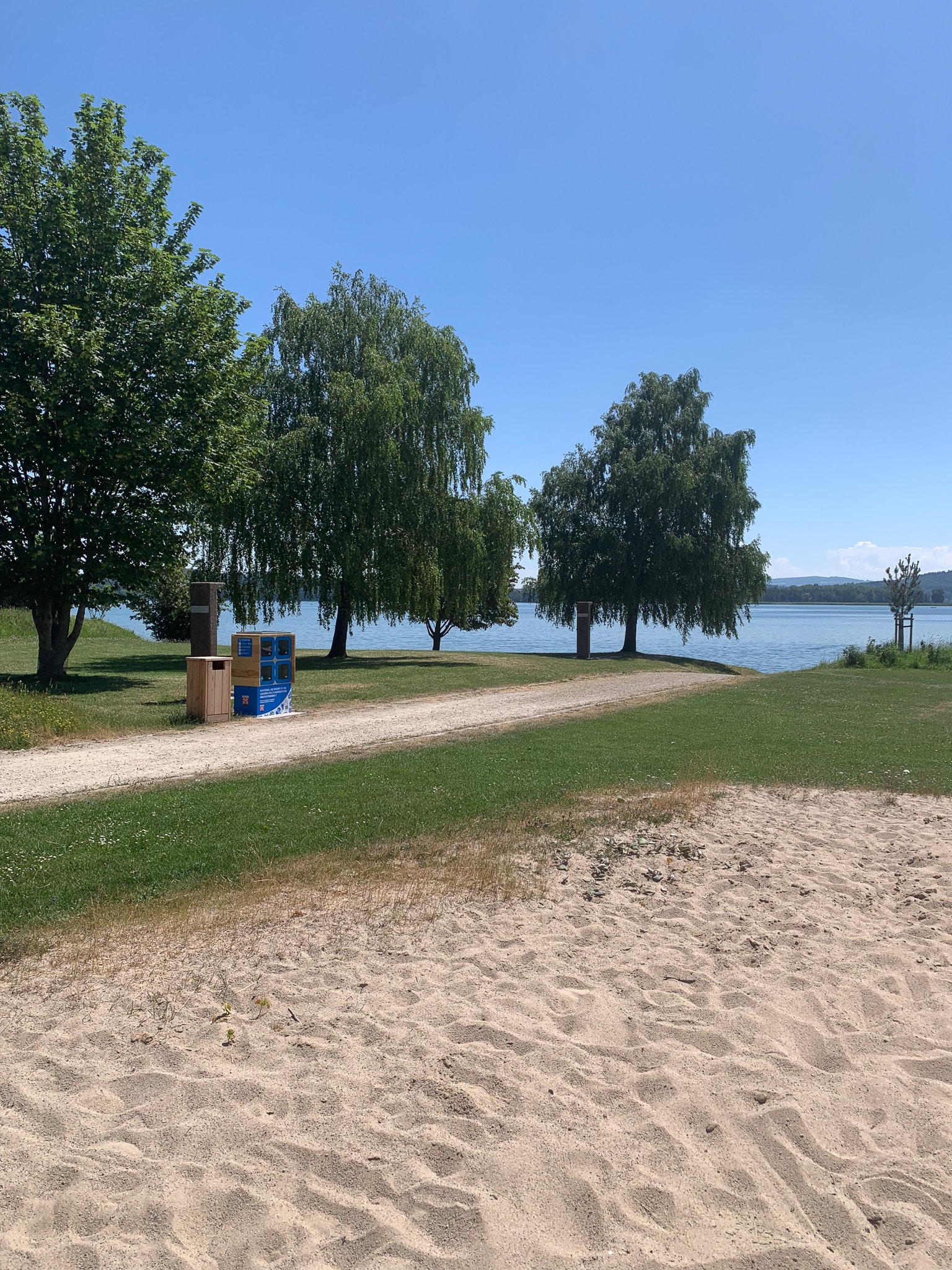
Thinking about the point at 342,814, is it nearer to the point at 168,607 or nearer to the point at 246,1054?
the point at 246,1054

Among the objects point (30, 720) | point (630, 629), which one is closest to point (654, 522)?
point (630, 629)

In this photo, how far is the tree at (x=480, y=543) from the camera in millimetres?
28312

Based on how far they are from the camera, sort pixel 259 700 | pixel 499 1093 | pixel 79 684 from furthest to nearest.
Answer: pixel 79 684
pixel 259 700
pixel 499 1093

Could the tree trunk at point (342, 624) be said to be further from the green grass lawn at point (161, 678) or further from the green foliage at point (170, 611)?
the green foliage at point (170, 611)

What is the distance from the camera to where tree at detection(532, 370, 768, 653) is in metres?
37.4

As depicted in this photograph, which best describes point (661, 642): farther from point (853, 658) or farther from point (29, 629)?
point (29, 629)

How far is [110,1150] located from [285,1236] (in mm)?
911

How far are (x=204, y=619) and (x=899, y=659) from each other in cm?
2857

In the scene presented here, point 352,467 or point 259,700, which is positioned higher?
point 352,467

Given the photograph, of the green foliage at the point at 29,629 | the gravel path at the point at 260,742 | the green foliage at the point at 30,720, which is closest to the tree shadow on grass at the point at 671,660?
the gravel path at the point at 260,742

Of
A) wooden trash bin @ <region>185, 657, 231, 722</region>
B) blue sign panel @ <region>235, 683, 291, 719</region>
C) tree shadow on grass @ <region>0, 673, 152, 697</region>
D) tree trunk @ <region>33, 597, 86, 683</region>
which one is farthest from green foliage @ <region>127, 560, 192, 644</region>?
wooden trash bin @ <region>185, 657, 231, 722</region>

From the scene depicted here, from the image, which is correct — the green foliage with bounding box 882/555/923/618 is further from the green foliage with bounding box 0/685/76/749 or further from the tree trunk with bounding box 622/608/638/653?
the green foliage with bounding box 0/685/76/749

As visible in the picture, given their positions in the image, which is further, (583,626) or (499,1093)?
(583,626)

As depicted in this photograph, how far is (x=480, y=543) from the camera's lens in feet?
93.5
